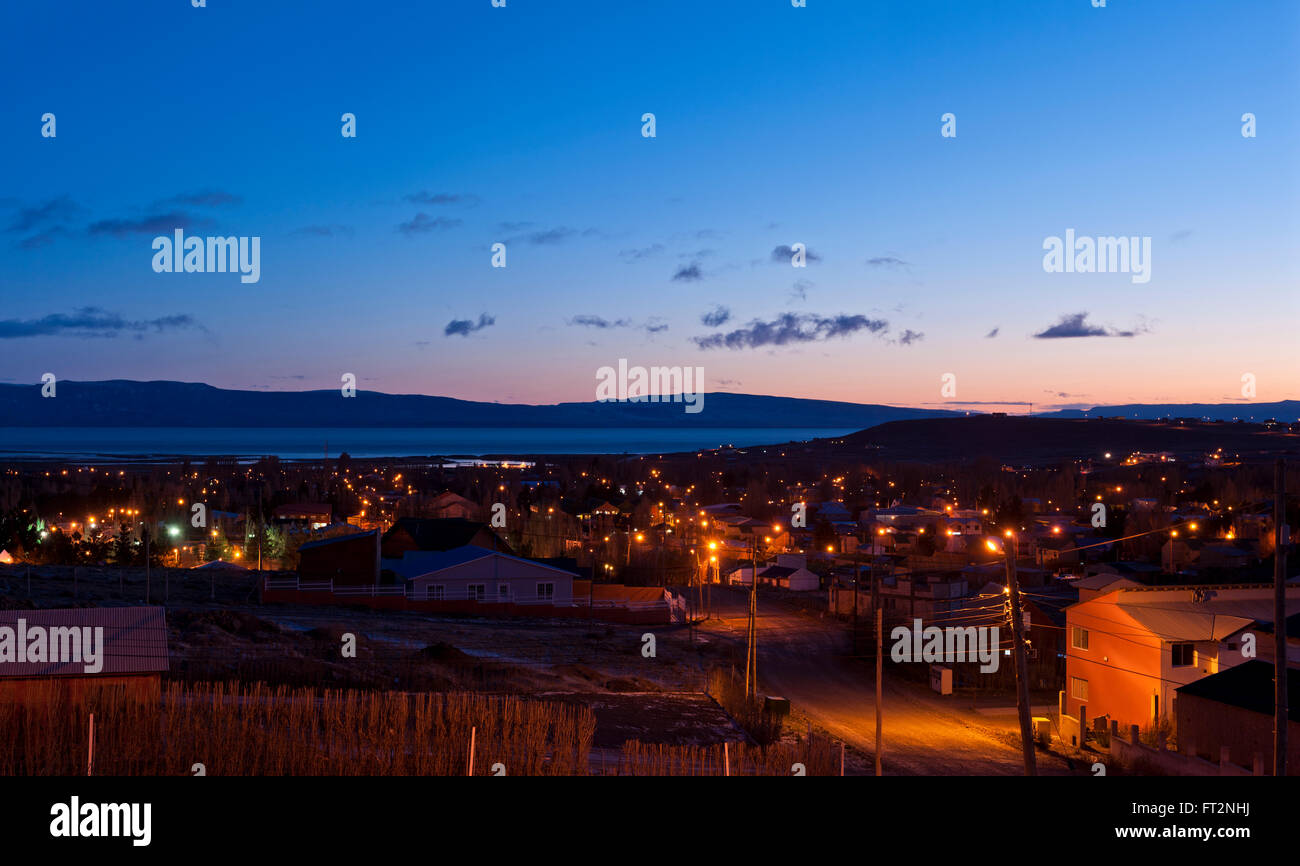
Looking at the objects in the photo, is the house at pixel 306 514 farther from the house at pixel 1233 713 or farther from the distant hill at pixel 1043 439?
the distant hill at pixel 1043 439

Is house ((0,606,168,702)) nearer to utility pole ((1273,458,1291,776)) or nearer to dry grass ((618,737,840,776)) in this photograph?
dry grass ((618,737,840,776))

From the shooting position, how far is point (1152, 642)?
1817 cm

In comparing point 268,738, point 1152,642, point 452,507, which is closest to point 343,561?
point 268,738

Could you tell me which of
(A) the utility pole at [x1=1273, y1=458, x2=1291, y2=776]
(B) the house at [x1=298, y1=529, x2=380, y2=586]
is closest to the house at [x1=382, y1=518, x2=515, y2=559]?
(B) the house at [x1=298, y1=529, x2=380, y2=586]

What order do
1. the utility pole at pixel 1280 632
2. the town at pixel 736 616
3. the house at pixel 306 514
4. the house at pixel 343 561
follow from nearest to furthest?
the utility pole at pixel 1280 632, the town at pixel 736 616, the house at pixel 343 561, the house at pixel 306 514

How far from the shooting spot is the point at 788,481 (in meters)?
97.2

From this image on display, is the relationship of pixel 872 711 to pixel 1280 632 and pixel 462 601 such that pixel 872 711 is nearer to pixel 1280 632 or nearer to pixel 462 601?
pixel 1280 632

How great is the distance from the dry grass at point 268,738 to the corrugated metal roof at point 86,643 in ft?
1.12

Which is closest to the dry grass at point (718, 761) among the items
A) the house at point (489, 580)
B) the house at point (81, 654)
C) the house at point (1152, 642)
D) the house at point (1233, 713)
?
the house at point (81, 654)

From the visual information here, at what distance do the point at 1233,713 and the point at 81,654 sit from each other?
15495mm

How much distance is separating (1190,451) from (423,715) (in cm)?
14661

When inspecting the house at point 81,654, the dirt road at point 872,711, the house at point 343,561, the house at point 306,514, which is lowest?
the dirt road at point 872,711

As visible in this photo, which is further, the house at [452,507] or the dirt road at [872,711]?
the house at [452,507]

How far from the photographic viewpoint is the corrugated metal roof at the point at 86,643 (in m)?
9.70
